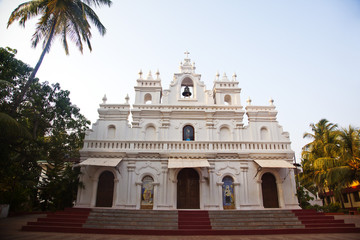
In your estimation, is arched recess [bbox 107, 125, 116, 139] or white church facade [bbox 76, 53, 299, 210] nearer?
white church facade [bbox 76, 53, 299, 210]

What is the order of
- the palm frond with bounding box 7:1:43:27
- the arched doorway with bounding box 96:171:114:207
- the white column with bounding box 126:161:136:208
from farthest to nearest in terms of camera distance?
1. the arched doorway with bounding box 96:171:114:207
2. the white column with bounding box 126:161:136:208
3. the palm frond with bounding box 7:1:43:27

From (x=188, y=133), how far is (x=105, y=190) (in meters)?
7.08

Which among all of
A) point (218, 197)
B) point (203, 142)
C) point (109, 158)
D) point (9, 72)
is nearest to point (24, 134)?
point (109, 158)

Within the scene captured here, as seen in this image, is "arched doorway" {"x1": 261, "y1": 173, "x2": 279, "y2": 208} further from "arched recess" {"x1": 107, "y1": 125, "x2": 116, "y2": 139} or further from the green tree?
"arched recess" {"x1": 107, "y1": 125, "x2": 116, "y2": 139}

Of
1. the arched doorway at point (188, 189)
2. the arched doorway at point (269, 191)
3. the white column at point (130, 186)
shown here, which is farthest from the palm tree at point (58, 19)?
the arched doorway at point (269, 191)

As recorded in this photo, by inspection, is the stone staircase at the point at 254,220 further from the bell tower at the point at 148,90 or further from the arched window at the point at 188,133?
the bell tower at the point at 148,90

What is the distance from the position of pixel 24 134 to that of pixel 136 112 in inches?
292

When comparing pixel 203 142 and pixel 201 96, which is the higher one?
pixel 201 96

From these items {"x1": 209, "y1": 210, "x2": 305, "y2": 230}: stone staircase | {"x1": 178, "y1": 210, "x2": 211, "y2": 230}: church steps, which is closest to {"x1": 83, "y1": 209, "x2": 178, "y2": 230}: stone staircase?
{"x1": 178, "y1": 210, "x2": 211, "y2": 230}: church steps

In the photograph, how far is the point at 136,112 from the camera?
17.6 metres

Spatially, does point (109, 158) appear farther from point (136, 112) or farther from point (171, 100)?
point (171, 100)

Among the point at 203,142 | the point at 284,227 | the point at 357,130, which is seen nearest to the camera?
the point at 284,227

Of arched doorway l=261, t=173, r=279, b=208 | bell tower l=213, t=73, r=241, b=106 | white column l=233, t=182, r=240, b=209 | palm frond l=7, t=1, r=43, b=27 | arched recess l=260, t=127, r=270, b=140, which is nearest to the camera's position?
palm frond l=7, t=1, r=43, b=27

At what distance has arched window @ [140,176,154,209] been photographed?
15096mm
